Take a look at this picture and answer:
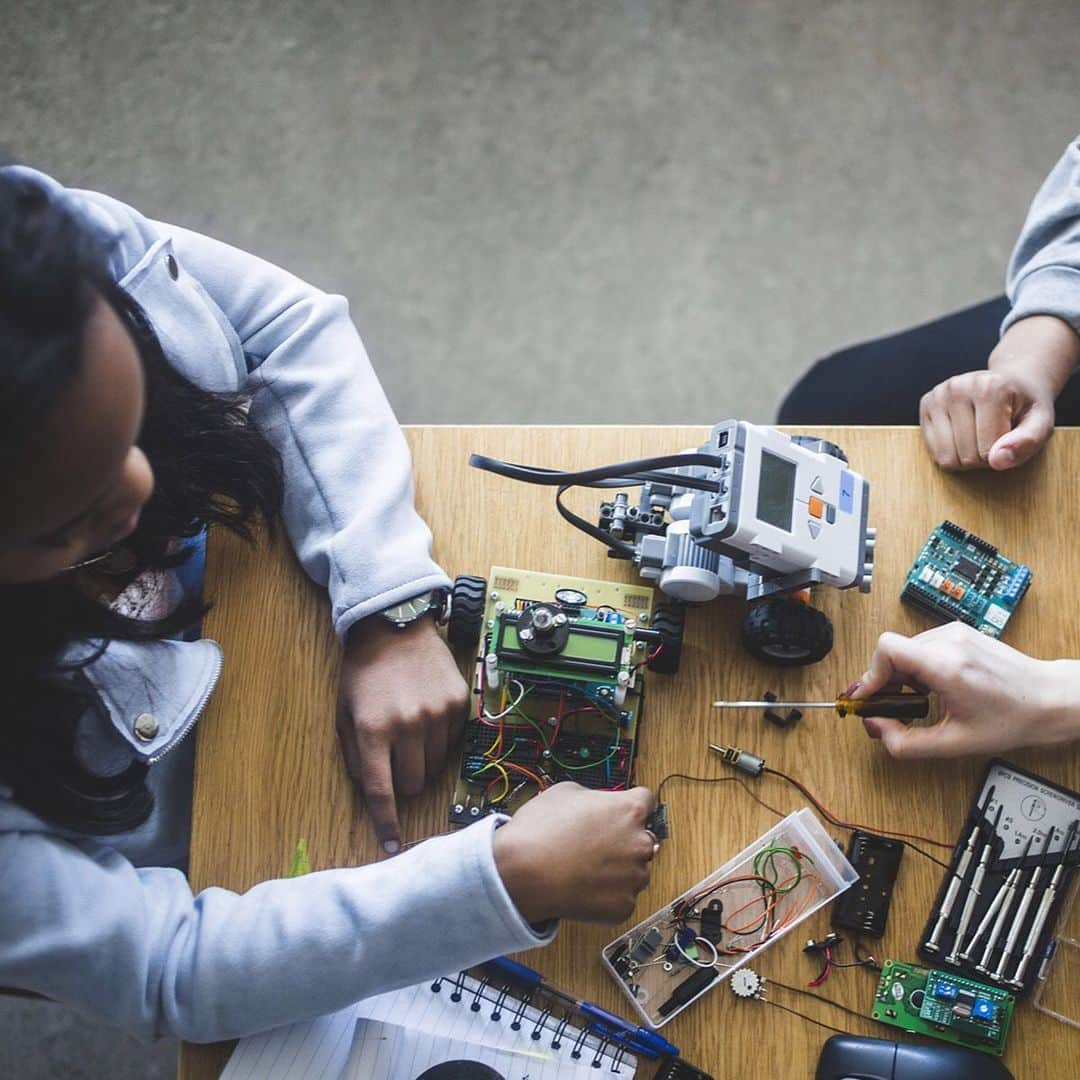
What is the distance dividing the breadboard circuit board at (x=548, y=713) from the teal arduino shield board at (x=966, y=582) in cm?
31

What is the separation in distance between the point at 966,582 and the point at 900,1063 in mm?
477

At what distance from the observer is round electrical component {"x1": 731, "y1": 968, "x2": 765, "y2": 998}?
100 centimetres

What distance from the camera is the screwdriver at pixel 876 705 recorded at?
3.37ft

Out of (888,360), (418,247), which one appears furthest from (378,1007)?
(418,247)

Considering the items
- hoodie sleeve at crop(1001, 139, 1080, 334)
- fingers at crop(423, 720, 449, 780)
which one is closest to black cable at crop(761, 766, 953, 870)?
fingers at crop(423, 720, 449, 780)

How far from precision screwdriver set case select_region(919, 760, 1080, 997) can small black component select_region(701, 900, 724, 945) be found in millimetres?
202

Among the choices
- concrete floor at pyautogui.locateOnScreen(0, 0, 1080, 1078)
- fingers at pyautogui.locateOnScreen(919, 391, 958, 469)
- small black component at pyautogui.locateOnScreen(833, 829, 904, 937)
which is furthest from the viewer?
concrete floor at pyautogui.locateOnScreen(0, 0, 1080, 1078)

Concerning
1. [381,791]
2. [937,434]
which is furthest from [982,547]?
[381,791]

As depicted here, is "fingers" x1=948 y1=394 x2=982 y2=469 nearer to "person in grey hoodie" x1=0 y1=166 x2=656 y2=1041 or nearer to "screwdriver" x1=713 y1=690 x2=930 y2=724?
"screwdriver" x1=713 y1=690 x2=930 y2=724

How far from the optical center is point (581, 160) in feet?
6.89

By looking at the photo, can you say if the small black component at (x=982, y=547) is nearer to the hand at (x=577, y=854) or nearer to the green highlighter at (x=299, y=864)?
the hand at (x=577, y=854)

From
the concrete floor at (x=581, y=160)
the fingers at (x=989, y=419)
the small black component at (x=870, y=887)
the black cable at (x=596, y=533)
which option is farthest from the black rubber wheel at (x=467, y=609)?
the concrete floor at (x=581, y=160)

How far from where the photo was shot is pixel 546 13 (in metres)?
2.16

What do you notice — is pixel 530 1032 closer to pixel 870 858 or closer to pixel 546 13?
pixel 870 858
